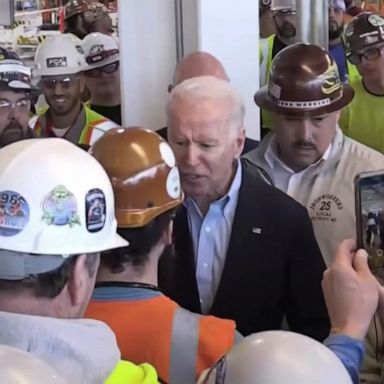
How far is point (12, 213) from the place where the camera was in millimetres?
1525

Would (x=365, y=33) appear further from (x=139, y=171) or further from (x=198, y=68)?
(x=139, y=171)

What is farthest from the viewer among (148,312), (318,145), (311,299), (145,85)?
(145,85)

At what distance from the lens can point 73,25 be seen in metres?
5.88

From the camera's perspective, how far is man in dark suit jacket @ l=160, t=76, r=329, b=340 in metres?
2.37

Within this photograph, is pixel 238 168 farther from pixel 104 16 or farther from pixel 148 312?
pixel 104 16

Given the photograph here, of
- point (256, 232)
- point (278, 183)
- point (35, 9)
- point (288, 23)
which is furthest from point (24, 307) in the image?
point (35, 9)

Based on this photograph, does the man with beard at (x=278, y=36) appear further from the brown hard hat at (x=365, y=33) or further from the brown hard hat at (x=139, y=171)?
the brown hard hat at (x=139, y=171)

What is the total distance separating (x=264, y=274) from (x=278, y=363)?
126cm

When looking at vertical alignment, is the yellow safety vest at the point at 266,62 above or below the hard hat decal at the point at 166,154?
below

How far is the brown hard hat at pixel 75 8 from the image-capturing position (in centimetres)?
602

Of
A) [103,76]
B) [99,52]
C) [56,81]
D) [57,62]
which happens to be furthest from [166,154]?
[99,52]

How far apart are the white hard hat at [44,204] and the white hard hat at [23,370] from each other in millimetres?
477

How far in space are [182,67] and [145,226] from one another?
5.36ft

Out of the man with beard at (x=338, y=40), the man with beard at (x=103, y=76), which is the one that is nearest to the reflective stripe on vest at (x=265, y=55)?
the man with beard at (x=338, y=40)
